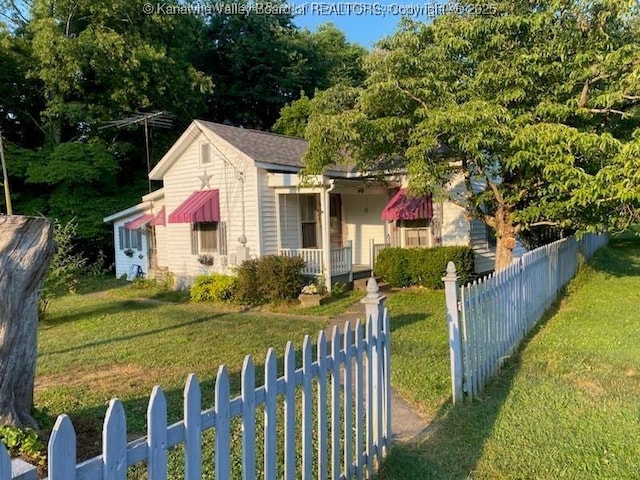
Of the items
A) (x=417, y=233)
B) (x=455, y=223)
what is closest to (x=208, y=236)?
(x=417, y=233)

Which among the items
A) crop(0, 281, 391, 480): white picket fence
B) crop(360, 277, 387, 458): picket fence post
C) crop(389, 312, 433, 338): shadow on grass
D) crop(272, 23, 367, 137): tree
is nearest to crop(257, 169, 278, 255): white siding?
crop(389, 312, 433, 338): shadow on grass

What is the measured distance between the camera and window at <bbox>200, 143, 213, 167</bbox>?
14859 mm

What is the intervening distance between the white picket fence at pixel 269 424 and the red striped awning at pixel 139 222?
1457cm

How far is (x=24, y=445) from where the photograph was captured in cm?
343

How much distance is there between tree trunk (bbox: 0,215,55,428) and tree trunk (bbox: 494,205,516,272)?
27.4 ft

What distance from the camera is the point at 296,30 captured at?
33.1 meters

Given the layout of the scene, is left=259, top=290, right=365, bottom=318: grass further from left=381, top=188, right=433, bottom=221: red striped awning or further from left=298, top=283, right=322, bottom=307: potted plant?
left=381, top=188, right=433, bottom=221: red striped awning

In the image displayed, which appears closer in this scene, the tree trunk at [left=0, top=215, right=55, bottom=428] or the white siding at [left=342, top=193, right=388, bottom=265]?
the tree trunk at [left=0, top=215, right=55, bottom=428]

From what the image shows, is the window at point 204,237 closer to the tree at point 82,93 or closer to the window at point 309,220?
the window at point 309,220

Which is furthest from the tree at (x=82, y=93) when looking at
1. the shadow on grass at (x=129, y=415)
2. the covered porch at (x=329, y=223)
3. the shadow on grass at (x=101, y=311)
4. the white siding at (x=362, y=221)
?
the shadow on grass at (x=129, y=415)

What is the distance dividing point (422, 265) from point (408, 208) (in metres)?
1.63

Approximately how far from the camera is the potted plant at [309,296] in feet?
39.2

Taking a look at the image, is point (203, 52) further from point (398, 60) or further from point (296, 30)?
point (398, 60)

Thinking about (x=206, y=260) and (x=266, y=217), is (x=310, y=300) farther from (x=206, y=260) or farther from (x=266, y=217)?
(x=206, y=260)
